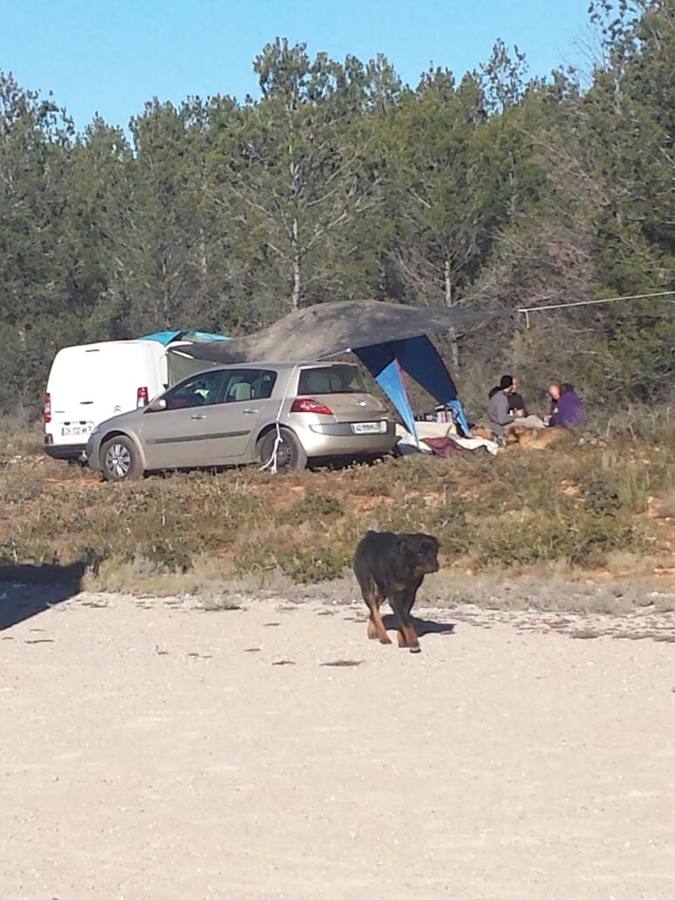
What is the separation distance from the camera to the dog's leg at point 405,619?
371 inches

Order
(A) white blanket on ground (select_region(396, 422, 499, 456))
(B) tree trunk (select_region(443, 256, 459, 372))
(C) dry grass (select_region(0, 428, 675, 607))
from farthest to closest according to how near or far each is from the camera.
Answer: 1. (B) tree trunk (select_region(443, 256, 459, 372))
2. (A) white blanket on ground (select_region(396, 422, 499, 456))
3. (C) dry grass (select_region(0, 428, 675, 607))

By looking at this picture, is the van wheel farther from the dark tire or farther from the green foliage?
the green foliage

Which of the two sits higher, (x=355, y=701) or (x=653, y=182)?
(x=653, y=182)

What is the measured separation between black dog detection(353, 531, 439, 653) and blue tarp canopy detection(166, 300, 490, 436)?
12.2 meters

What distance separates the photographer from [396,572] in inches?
369

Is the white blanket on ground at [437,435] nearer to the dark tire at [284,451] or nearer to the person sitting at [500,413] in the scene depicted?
the person sitting at [500,413]

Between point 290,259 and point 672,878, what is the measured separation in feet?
117

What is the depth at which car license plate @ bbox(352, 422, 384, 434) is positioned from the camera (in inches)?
747

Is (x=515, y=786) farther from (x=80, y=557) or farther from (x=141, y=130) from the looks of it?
(x=141, y=130)

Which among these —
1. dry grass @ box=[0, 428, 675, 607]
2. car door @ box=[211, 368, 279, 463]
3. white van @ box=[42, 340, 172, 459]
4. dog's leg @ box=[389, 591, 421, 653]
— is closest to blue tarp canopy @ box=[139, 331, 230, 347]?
white van @ box=[42, 340, 172, 459]

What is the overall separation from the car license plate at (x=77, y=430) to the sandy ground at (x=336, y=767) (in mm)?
12620

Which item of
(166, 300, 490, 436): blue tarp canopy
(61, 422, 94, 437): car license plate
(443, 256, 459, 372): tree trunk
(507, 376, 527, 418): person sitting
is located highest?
(443, 256, 459, 372): tree trunk

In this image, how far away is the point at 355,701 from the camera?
7.94 m

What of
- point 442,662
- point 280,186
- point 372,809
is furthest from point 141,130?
point 372,809
